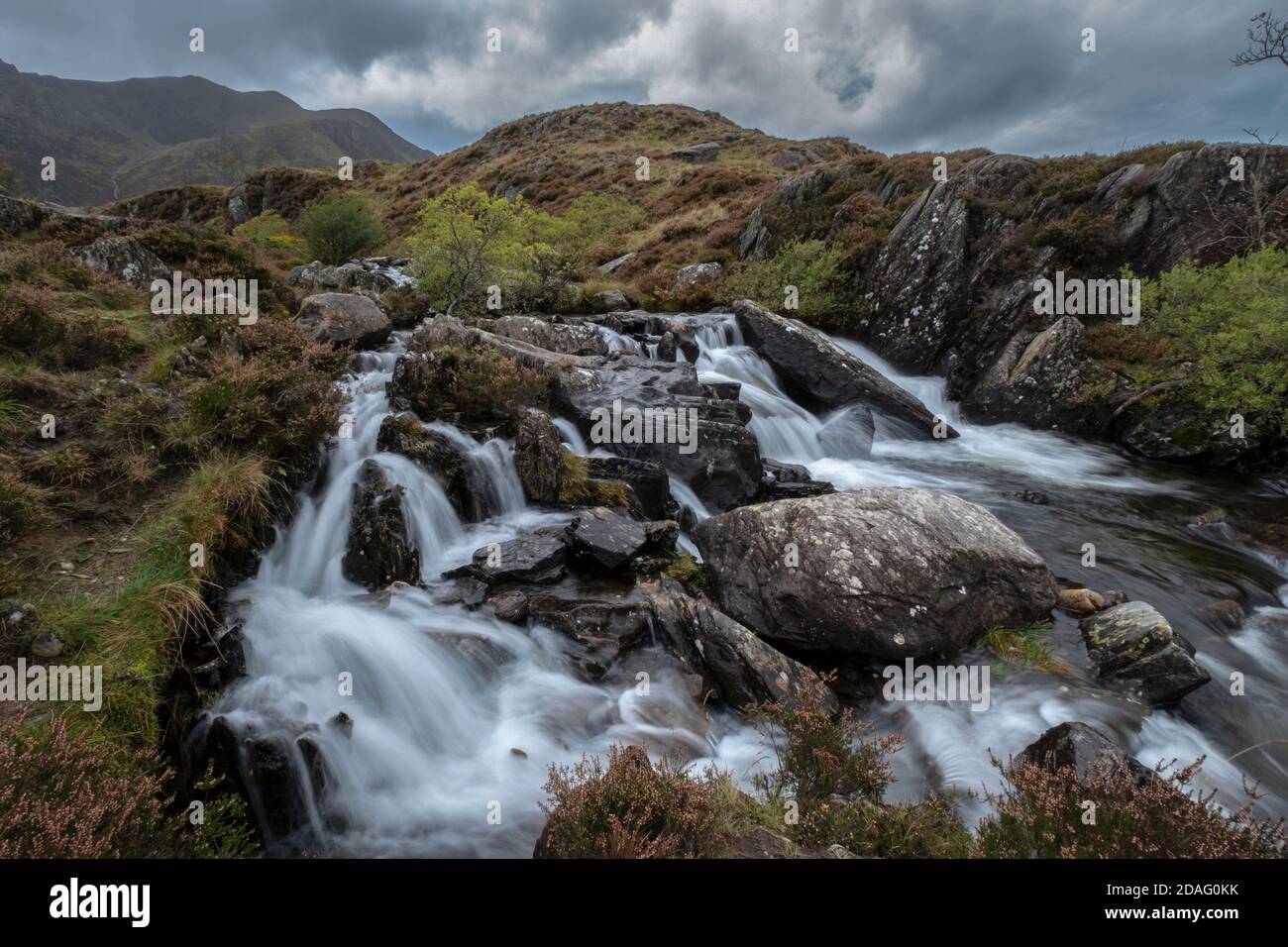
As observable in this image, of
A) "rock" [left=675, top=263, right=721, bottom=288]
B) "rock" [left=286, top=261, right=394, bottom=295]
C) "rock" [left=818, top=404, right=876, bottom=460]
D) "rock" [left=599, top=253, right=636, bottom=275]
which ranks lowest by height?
"rock" [left=818, top=404, right=876, bottom=460]

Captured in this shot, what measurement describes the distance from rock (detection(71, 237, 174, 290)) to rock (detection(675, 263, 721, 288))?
1732cm

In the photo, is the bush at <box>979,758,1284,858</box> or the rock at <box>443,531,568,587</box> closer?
the bush at <box>979,758,1284,858</box>

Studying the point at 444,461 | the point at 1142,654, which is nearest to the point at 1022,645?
the point at 1142,654

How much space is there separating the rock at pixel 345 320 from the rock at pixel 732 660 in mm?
10517

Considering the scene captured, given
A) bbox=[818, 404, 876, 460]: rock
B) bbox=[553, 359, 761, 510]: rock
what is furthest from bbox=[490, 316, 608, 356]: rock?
bbox=[818, 404, 876, 460]: rock

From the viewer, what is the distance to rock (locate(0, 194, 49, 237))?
1283 centimetres

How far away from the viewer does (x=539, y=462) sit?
926 cm

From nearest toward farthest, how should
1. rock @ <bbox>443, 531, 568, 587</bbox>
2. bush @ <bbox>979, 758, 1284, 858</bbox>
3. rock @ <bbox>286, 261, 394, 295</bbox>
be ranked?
bush @ <bbox>979, 758, 1284, 858</bbox> → rock @ <bbox>443, 531, 568, 587</bbox> → rock @ <bbox>286, 261, 394, 295</bbox>

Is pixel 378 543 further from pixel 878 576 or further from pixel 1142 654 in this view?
pixel 1142 654

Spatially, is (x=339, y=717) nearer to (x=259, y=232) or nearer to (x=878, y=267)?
(x=878, y=267)

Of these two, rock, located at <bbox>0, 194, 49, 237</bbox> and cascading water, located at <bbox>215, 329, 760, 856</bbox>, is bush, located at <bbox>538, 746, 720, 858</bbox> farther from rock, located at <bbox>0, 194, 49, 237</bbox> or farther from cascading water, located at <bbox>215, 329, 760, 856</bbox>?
rock, located at <bbox>0, 194, 49, 237</bbox>

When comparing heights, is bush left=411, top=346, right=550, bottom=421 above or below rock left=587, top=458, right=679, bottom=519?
above

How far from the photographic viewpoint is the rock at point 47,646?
4.19 metres

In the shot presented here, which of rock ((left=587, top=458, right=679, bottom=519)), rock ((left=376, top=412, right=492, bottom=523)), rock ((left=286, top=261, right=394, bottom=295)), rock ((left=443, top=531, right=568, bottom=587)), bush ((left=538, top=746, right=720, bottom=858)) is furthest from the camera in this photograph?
rock ((left=286, top=261, right=394, bottom=295))
